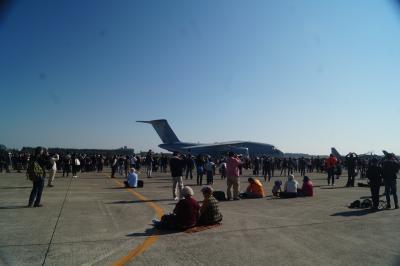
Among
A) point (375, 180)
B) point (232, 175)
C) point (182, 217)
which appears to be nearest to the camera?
point (182, 217)

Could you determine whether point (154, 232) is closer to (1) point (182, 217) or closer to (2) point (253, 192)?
(1) point (182, 217)

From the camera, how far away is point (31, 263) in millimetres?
5211

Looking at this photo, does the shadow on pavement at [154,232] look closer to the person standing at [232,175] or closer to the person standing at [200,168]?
the person standing at [232,175]

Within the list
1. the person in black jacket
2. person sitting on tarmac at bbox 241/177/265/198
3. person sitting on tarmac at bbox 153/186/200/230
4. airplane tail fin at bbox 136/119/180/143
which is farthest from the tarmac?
airplane tail fin at bbox 136/119/180/143

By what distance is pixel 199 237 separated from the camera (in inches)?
275

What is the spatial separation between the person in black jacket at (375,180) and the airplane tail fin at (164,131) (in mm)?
42305

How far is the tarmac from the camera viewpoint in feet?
18.3

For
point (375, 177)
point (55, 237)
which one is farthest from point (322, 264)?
point (375, 177)

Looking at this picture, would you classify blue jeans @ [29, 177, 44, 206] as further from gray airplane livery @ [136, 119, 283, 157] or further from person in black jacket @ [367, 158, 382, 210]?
gray airplane livery @ [136, 119, 283, 157]

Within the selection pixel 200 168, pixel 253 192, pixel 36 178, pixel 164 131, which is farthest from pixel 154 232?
pixel 164 131

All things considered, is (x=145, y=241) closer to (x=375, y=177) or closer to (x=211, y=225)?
(x=211, y=225)

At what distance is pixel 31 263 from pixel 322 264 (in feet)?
14.7

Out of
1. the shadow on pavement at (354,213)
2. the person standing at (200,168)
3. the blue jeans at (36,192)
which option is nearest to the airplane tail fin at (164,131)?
the person standing at (200,168)

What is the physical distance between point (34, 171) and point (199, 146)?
3969cm
